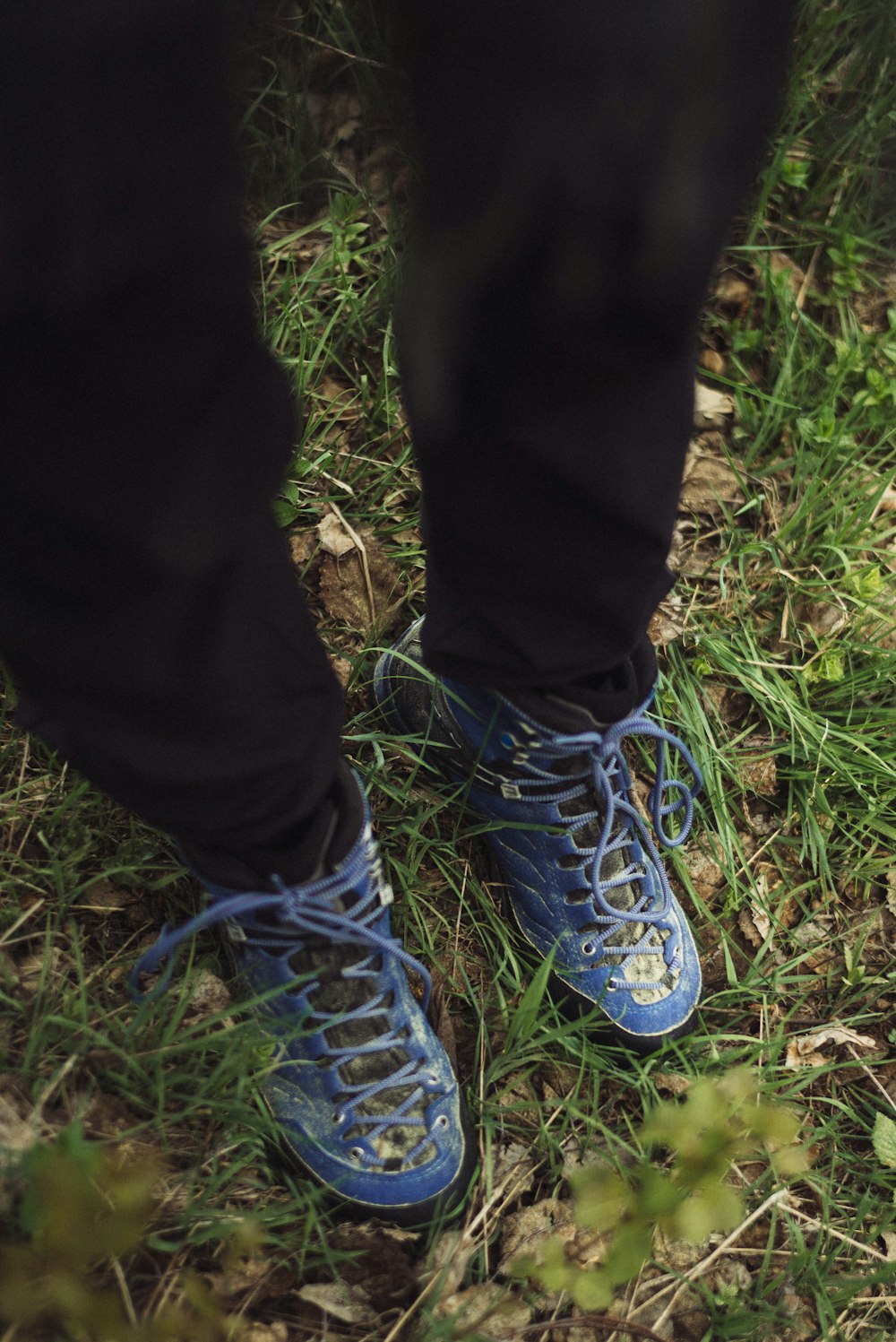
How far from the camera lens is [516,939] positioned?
1.39 m

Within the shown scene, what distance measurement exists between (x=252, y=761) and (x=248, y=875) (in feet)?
0.55

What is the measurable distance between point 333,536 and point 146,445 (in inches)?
37.1

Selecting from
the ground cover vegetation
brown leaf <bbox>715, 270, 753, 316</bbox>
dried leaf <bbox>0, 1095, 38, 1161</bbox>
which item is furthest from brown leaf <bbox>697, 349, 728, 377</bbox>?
dried leaf <bbox>0, 1095, 38, 1161</bbox>

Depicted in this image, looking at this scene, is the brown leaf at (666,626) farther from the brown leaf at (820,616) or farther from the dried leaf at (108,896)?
the dried leaf at (108,896)

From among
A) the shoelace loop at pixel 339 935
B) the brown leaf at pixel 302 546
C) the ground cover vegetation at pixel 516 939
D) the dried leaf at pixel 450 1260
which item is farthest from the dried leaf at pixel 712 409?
the dried leaf at pixel 450 1260

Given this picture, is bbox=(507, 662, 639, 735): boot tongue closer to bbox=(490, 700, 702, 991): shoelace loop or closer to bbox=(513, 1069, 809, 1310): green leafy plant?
bbox=(490, 700, 702, 991): shoelace loop

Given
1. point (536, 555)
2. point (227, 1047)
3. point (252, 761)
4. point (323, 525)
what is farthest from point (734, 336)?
point (227, 1047)

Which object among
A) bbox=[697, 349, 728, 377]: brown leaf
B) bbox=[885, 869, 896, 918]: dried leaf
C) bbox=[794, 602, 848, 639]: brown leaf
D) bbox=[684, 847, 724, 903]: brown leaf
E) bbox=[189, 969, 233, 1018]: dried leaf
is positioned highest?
bbox=[697, 349, 728, 377]: brown leaf

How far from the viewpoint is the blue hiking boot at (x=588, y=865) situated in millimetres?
1259

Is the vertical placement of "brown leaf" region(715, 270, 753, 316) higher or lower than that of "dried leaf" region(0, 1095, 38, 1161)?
higher

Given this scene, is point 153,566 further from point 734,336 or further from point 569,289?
point 734,336

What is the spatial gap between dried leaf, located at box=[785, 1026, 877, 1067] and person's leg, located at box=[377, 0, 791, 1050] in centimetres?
22

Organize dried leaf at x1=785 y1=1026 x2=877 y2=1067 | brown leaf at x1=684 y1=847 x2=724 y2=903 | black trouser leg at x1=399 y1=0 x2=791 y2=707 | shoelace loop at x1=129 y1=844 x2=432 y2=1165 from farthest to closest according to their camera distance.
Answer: brown leaf at x1=684 y1=847 x2=724 y2=903, dried leaf at x1=785 y1=1026 x2=877 y2=1067, shoelace loop at x1=129 y1=844 x2=432 y2=1165, black trouser leg at x1=399 y1=0 x2=791 y2=707

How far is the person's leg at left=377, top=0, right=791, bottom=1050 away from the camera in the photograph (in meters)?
0.69
